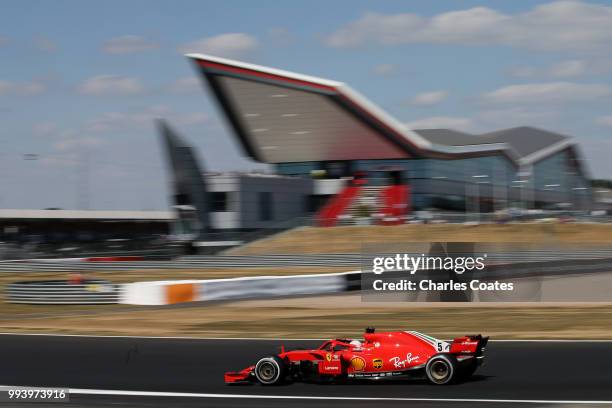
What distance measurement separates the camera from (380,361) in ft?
32.9

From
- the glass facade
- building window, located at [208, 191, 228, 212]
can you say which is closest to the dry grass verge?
building window, located at [208, 191, 228, 212]

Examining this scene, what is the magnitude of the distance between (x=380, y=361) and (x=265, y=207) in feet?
180

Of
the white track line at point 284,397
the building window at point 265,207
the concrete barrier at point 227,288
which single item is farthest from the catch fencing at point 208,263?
the white track line at point 284,397

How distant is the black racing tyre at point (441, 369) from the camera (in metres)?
9.70

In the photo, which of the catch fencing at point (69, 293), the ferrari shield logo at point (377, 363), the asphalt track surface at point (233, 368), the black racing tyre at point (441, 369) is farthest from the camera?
the catch fencing at point (69, 293)

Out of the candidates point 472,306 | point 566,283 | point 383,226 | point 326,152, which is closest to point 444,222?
point 383,226

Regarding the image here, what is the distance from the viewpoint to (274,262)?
4147 cm

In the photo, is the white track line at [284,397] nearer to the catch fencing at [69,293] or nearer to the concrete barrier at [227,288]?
the concrete barrier at [227,288]

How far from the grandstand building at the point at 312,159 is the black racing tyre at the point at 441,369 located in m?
47.3

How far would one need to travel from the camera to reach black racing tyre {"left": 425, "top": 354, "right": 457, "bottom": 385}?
9.70 meters

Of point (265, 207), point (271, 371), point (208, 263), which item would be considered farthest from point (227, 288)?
point (265, 207)

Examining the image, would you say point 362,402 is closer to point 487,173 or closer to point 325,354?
point 325,354

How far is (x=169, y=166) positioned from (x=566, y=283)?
117 ft

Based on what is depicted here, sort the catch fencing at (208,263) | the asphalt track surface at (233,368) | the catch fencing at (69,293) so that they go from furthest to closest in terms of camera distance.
A: the catch fencing at (208,263), the catch fencing at (69,293), the asphalt track surface at (233,368)
